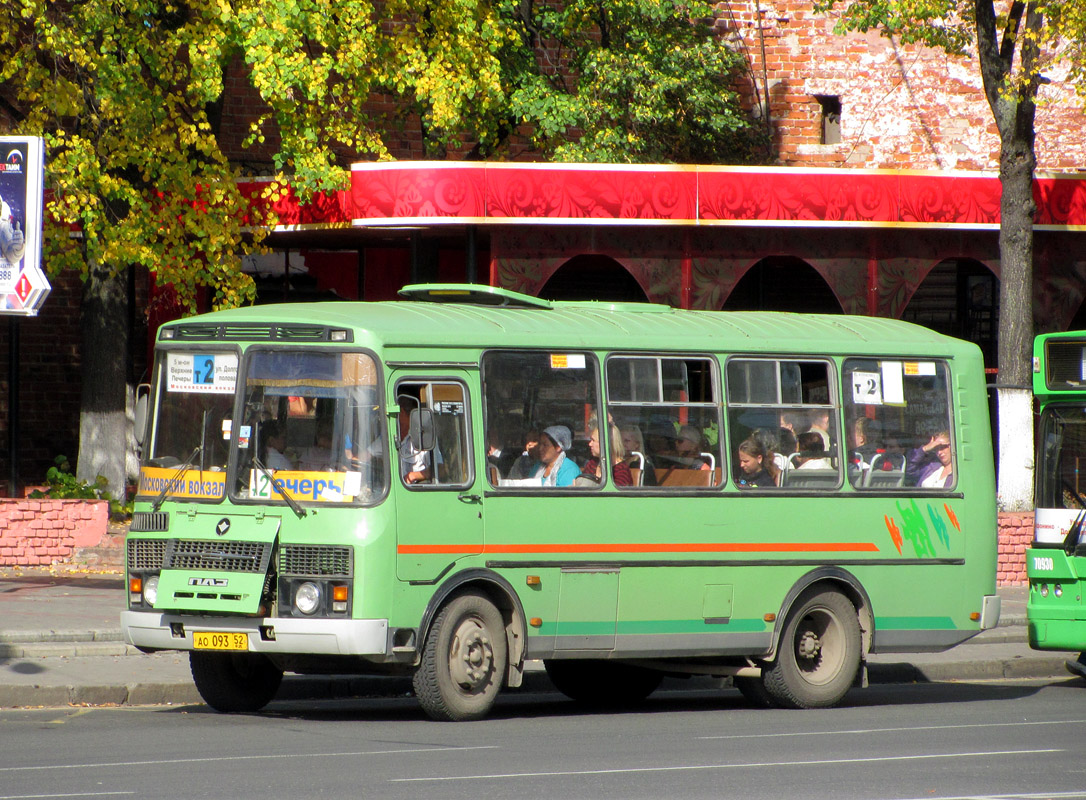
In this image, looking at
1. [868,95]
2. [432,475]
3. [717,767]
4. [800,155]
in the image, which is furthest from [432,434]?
[868,95]

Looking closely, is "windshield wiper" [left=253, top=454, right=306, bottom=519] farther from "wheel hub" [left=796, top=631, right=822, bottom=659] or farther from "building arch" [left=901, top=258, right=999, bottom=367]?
"building arch" [left=901, top=258, right=999, bottom=367]

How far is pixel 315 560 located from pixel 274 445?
81cm

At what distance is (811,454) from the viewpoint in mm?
12539

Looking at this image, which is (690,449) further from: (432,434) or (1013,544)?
(1013,544)

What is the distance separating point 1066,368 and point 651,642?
4664 millimetres

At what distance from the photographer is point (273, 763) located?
9.02 metres

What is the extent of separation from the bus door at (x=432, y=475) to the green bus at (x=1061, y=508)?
17.6ft

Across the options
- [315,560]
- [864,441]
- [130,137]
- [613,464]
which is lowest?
[315,560]

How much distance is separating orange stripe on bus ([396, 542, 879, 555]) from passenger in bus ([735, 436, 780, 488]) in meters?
0.43

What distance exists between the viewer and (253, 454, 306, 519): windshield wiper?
34.6 ft

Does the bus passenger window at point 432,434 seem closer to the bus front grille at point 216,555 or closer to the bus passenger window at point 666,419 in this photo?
the bus front grille at point 216,555

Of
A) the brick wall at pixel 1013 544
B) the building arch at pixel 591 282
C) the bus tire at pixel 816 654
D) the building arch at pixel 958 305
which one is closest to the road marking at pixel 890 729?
the bus tire at pixel 816 654

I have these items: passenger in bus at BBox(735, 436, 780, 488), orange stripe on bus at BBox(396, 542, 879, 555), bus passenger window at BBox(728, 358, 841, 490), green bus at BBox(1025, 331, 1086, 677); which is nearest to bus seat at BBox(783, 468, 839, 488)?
bus passenger window at BBox(728, 358, 841, 490)

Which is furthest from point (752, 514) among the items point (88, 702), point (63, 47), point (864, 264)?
point (864, 264)
